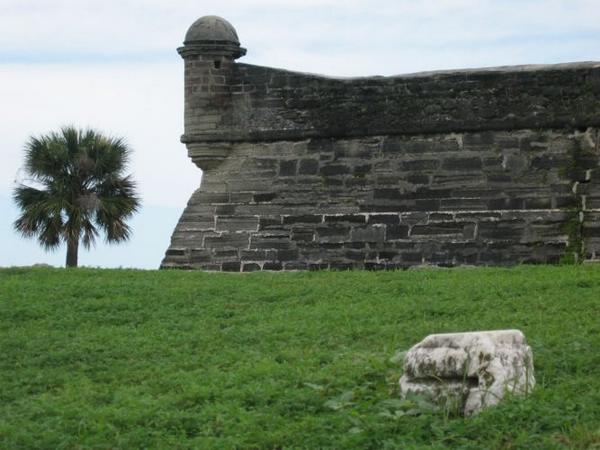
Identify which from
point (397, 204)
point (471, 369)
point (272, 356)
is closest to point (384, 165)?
point (397, 204)

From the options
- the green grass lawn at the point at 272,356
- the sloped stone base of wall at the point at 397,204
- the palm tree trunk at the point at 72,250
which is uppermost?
the sloped stone base of wall at the point at 397,204

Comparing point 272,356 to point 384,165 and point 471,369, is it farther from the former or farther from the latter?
point 384,165

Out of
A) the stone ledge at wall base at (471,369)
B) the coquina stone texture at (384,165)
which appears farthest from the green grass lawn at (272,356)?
the coquina stone texture at (384,165)

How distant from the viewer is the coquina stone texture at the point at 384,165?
17312 millimetres

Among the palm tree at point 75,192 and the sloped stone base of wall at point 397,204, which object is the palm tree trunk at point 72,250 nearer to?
the palm tree at point 75,192

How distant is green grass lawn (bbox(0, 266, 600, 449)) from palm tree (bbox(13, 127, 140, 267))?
937 centimetres

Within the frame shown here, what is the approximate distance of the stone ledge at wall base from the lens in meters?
8.97

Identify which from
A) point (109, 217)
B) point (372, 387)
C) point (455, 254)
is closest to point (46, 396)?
point (372, 387)

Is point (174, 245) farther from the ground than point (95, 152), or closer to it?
closer to it

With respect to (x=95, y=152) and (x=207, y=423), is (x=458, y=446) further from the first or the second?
(x=95, y=152)

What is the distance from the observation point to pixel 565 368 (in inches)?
397

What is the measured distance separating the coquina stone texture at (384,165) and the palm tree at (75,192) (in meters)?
7.75

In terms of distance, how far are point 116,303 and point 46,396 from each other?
3861 mm

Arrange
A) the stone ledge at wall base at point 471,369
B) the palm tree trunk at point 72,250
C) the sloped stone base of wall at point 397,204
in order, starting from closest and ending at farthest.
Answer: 1. the stone ledge at wall base at point 471,369
2. the sloped stone base of wall at point 397,204
3. the palm tree trunk at point 72,250
